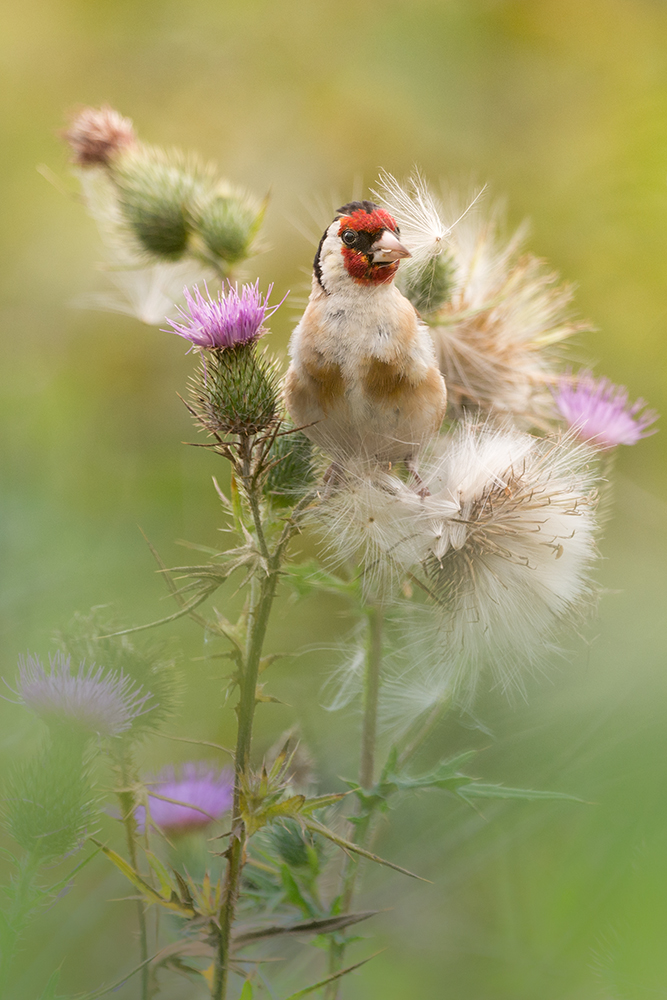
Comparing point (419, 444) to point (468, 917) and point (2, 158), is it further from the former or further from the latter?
point (2, 158)

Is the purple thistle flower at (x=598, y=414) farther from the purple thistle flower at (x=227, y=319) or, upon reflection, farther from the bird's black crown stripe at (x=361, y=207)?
the purple thistle flower at (x=227, y=319)

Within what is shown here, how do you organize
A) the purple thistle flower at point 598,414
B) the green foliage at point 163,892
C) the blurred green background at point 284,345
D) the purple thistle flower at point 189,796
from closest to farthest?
the green foliage at point 163,892
the blurred green background at point 284,345
the purple thistle flower at point 189,796
the purple thistle flower at point 598,414

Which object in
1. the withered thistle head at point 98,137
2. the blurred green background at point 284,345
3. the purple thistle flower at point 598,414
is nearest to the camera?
the blurred green background at point 284,345

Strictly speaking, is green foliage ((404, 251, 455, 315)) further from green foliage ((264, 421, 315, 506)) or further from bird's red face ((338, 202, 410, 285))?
green foliage ((264, 421, 315, 506))

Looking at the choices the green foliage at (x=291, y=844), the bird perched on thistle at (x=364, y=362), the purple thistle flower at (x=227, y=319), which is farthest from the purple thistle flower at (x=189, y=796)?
the purple thistle flower at (x=227, y=319)

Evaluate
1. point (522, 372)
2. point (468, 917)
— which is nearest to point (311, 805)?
point (468, 917)

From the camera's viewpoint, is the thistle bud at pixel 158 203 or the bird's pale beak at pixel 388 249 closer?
the bird's pale beak at pixel 388 249
